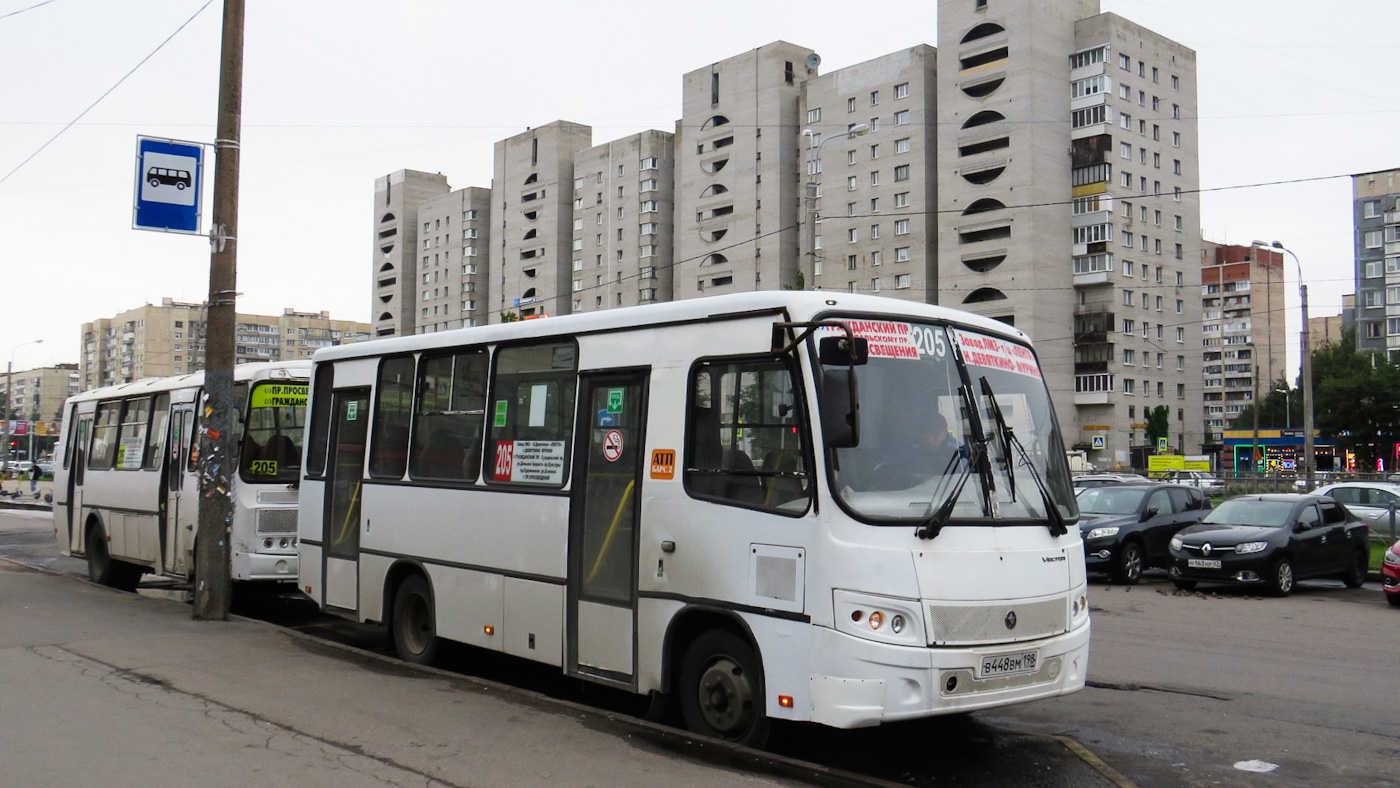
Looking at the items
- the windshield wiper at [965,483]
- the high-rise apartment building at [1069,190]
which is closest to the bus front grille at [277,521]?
the windshield wiper at [965,483]

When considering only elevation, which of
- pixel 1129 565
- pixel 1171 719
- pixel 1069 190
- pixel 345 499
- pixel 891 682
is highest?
pixel 1069 190

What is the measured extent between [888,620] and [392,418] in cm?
589

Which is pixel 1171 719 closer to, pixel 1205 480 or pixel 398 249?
pixel 1205 480

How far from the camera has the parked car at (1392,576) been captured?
15.8 m

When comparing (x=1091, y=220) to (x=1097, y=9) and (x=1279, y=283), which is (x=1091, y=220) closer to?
(x=1097, y=9)

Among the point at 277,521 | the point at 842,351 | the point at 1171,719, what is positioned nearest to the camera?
the point at 842,351

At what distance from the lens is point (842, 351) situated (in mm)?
6508

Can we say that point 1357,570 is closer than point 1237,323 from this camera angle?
Yes

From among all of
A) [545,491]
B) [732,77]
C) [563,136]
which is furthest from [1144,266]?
[545,491]

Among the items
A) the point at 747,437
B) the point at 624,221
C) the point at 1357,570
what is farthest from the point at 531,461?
the point at 624,221

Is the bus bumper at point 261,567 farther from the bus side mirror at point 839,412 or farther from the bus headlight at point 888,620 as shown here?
the bus headlight at point 888,620

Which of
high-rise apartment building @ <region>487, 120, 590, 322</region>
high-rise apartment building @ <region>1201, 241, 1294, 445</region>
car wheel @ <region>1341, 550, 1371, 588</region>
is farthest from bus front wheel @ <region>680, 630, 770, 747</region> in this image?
high-rise apartment building @ <region>1201, 241, 1294, 445</region>

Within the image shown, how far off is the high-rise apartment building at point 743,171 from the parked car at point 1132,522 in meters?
68.5

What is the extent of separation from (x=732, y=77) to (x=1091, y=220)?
31.2 metres
